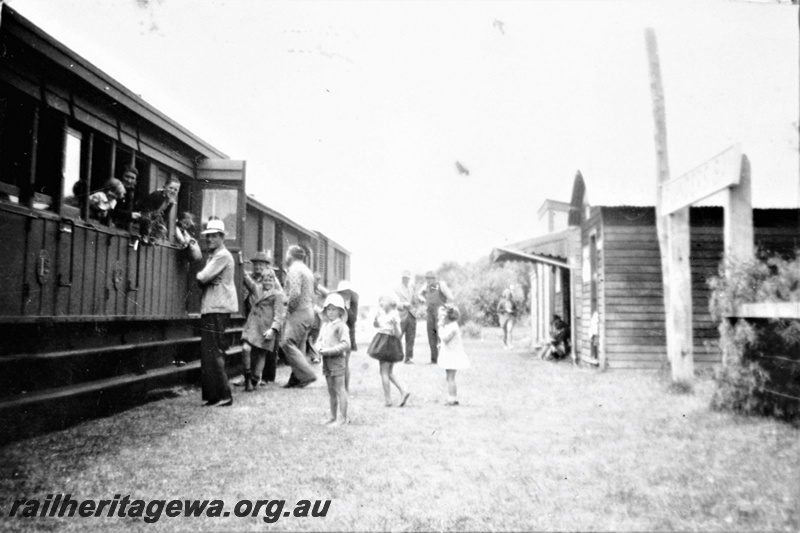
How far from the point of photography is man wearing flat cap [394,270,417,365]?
10.4 m

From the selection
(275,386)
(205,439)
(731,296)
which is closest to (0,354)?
(205,439)

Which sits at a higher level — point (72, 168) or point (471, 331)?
point (72, 168)

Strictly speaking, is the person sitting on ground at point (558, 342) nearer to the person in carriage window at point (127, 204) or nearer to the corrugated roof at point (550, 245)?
the corrugated roof at point (550, 245)

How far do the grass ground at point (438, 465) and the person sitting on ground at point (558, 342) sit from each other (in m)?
7.49

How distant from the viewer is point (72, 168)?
17.7ft

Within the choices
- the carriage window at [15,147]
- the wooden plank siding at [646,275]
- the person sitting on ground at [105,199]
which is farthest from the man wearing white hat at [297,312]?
the wooden plank siding at [646,275]

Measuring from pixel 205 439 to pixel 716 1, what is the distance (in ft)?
15.9

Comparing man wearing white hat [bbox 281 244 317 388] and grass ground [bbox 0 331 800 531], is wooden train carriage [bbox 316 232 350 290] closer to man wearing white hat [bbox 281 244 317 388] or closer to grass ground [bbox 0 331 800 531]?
man wearing white hat [bbox 281 244 317 388]

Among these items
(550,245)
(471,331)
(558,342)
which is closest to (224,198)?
(550,245)

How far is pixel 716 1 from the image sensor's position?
12.8 feet

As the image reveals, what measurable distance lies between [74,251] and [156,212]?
169 centimetres

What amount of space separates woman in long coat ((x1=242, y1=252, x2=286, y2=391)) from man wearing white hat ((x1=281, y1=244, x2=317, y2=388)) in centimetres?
13

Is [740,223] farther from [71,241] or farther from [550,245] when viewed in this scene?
[550,245]

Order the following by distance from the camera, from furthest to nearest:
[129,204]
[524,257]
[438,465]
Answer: [524,257]
[129,204]
[438,465]
